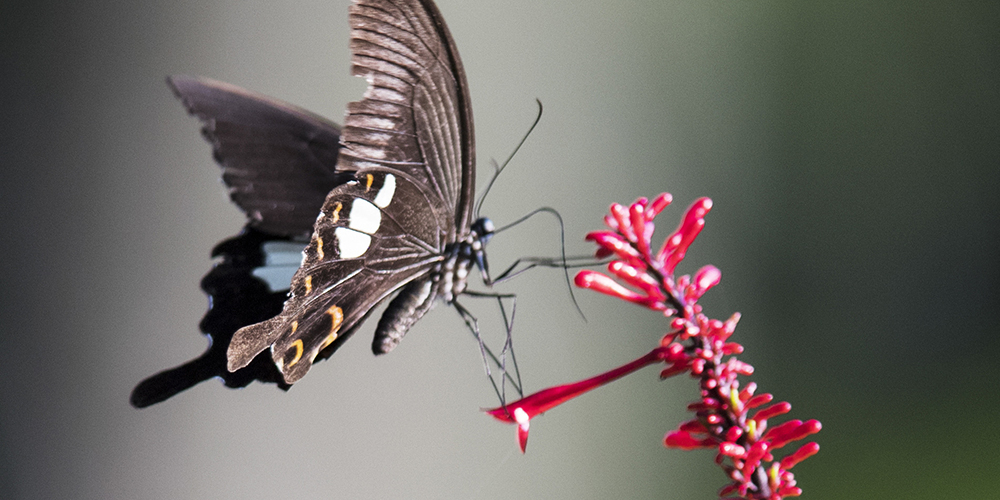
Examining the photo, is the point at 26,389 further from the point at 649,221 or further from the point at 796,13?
the point at 796,13

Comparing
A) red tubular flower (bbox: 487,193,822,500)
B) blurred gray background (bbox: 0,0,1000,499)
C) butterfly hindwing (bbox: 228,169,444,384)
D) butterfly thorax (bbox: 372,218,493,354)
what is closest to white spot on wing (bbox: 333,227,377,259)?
butterfly hindwing (bbox: 228,169,444,384)

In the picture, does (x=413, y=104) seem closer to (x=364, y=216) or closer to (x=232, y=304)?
(x=364, y=216)

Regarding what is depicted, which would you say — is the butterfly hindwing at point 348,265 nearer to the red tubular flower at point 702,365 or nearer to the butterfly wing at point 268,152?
the butterfly wing at point 268,152

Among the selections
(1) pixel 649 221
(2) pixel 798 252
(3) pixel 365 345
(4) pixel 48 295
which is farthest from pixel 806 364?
(4) pixel 48 295

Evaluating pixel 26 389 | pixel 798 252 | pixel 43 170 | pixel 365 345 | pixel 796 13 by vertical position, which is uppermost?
pixel 796 13

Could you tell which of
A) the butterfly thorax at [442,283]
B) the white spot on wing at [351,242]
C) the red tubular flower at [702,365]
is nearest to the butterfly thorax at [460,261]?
the butterfly thorax at [442,283]

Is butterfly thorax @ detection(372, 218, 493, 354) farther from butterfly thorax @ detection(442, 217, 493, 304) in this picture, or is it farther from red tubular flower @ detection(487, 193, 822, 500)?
red tubular flower @ detection(487, 193, 822, 500)
